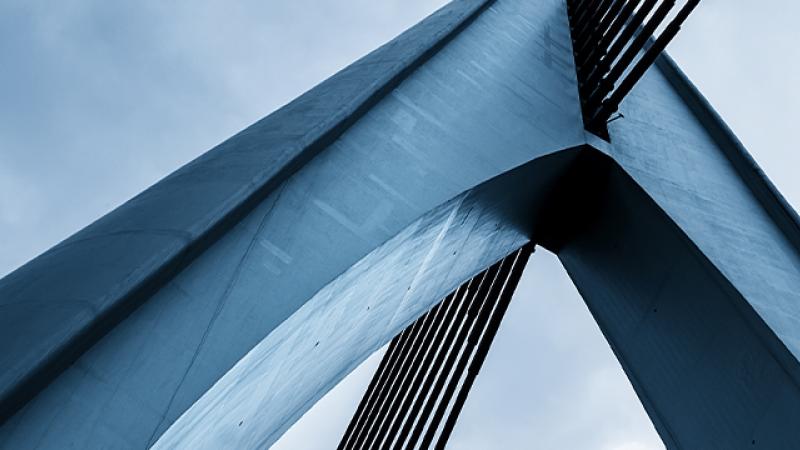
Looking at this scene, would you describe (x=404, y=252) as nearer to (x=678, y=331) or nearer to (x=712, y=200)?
(x=678, y=331)

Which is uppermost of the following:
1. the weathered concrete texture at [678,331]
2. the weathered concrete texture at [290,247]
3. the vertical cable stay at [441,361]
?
the weathered concrete texture at [290,247]

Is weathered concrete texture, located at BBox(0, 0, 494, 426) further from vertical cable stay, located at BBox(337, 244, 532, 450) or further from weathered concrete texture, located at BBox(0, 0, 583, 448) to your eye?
vertical cable stay, located at BBox(337, 244, 532, 450)

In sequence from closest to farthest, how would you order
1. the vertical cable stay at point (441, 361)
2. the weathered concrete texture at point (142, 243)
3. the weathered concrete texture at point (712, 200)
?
the weathered concrete texture at point (142, 243) → the weathered concrete texture at point (712, 200) → the vertical cable stay at point (441, 361)

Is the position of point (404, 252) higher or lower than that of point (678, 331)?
higher

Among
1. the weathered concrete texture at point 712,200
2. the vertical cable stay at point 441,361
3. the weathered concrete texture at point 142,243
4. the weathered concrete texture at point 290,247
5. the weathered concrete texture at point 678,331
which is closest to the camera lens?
the weathered concrete texture at point 142,243

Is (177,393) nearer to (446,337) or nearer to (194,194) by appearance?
(194,194)

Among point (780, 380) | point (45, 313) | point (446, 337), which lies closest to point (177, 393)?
point (45, 313)

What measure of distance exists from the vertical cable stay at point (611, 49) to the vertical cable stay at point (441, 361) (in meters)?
2.35

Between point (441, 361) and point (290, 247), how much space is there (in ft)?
A: 21.1

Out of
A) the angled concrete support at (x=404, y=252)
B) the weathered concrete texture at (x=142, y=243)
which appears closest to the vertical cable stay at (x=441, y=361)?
the angled concrete support at (x=404, y=252)

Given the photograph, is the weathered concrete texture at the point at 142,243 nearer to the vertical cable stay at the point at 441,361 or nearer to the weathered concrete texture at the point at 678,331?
the weathered concrete texture at the point at 678,331

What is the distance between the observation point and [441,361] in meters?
9.97

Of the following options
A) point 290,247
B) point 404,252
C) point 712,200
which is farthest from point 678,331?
point 290,247

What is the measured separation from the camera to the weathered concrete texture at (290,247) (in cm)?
283
